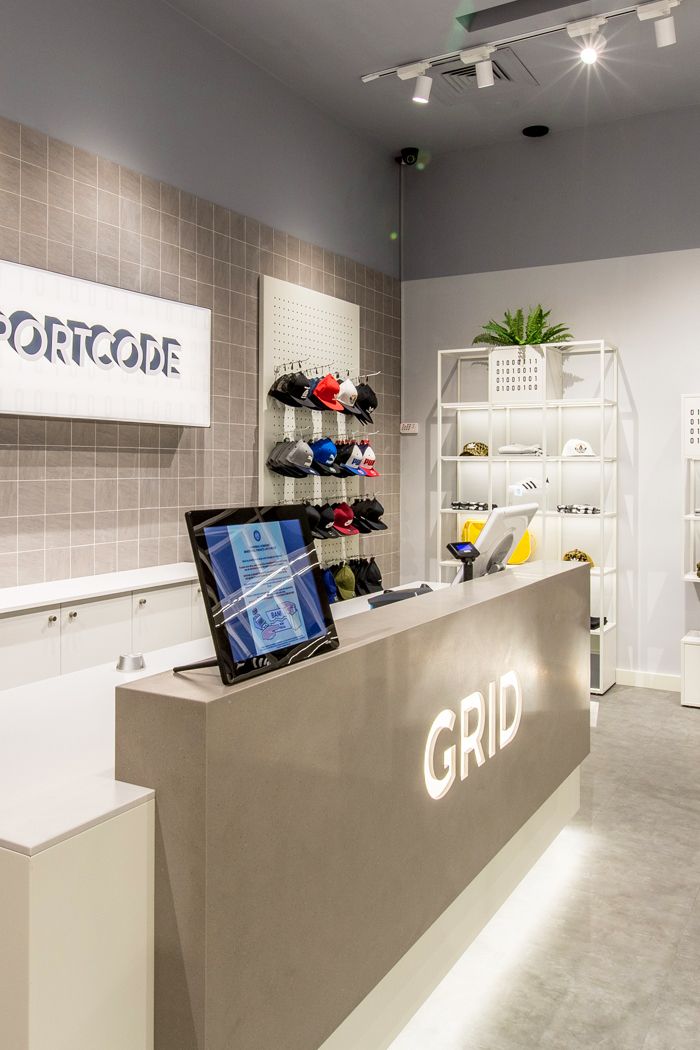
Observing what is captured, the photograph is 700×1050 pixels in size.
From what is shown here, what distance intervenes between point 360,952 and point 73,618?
1.77 metres

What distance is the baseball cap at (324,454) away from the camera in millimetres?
4859

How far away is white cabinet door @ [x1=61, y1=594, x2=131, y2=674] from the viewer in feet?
10.0

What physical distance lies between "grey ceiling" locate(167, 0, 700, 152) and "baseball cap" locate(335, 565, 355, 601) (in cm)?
290

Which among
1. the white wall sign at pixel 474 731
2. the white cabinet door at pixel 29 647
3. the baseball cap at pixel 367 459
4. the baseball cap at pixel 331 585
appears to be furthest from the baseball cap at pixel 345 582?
the white wall sign at pixel 474 731

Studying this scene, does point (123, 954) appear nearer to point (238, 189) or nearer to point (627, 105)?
point (238, 189)

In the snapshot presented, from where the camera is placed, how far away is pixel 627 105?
5273mm

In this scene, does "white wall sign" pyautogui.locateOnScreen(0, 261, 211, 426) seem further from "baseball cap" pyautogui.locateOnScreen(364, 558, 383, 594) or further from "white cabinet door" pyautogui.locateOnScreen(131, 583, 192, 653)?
"baseball cap" pyautogui.locateOnScreen(364, 558, 383, 594)

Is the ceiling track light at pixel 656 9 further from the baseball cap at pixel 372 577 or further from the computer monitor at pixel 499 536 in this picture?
the baseball cap at pixel 372 577

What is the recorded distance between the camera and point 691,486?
5.15 meters

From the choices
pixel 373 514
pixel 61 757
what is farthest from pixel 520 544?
pixel 61 757

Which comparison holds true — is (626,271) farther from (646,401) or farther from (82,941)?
(82,941)

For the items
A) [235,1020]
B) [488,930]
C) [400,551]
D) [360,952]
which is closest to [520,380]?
[400,551]

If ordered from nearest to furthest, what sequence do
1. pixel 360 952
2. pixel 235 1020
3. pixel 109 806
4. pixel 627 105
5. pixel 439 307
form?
1. pixel 109 806
2. pixel 235 1020
3. pixel 360 952
4. pixel 627 105
5. pixel 439 307

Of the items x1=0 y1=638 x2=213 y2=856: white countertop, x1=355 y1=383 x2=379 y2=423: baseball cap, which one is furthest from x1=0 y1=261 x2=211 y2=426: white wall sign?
x1=0 y1=638 x2=213 y2=856: white countertop
